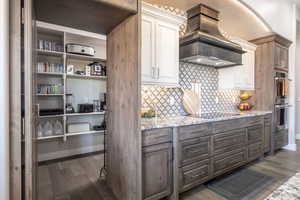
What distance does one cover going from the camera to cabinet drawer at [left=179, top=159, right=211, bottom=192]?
1.95 metres

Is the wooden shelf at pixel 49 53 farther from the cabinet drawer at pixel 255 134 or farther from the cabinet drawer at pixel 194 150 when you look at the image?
the cabinet drawer at pixel 255 134

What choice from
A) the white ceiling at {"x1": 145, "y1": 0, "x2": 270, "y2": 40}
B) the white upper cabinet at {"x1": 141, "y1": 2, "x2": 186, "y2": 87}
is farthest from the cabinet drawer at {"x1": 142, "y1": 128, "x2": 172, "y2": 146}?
the white ceiling at {"x1": 145, "y1": 0, "x2": 270, "y2": 40}

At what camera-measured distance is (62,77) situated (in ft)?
10.6

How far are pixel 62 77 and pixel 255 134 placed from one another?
393 centimetres

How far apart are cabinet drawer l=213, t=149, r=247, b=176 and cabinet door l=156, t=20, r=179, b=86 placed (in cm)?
131

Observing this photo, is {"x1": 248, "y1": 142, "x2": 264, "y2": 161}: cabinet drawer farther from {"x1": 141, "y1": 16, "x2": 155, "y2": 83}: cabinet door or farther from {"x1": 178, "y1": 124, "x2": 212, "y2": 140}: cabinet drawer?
{"x1": 141, "y1": 16, "x2": 155, "y2": 83}: cabinet door

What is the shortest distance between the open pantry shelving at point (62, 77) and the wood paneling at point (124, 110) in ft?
5.07

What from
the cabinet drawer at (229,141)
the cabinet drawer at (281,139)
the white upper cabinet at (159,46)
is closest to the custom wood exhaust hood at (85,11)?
the white upper cabinet at (159,46)

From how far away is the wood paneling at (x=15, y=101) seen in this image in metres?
1.06

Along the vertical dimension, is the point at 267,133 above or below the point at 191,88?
below

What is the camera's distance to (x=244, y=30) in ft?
11.6

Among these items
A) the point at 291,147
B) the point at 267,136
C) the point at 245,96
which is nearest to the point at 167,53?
the point at 245,96

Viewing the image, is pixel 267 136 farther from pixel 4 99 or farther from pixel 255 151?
pixel 4 99

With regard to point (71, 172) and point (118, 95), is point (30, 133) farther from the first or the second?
point (71, 172)
